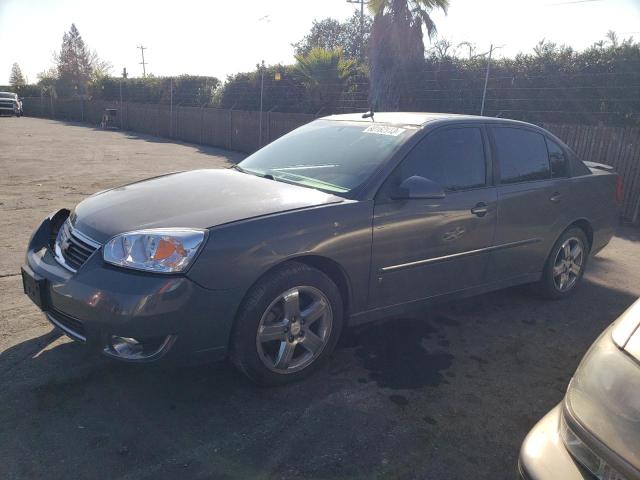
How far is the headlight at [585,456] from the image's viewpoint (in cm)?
161

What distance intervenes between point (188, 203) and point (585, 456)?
8.04 ft

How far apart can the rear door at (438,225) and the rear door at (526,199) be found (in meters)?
0.17

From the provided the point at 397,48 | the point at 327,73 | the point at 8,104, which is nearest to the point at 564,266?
the point at 397,48

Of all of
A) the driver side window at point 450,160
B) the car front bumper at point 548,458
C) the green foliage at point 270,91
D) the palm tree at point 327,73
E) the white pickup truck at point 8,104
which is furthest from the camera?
the white pickup truck at point 8,104

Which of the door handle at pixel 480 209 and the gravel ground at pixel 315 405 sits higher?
the door handle at pixel 480 209

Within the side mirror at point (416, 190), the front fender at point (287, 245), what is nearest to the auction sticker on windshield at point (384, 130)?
the side mirror at point (416, 190)

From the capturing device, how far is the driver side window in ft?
12.2

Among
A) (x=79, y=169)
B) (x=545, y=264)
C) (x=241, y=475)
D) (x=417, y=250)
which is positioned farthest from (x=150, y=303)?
(x=79, y=169)

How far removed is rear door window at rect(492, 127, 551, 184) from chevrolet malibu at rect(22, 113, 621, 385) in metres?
0.01

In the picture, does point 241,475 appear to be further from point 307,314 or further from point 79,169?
point 79,169

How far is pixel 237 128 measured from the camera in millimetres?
18812

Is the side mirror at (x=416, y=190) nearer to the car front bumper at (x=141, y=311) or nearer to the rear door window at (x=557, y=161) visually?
the car front bumper at (x=141, y=311)

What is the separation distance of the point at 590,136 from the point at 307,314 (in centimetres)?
809

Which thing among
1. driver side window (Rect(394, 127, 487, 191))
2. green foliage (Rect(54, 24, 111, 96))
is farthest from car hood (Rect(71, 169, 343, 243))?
green foliage (Rect(54, 24, 111, 96))
